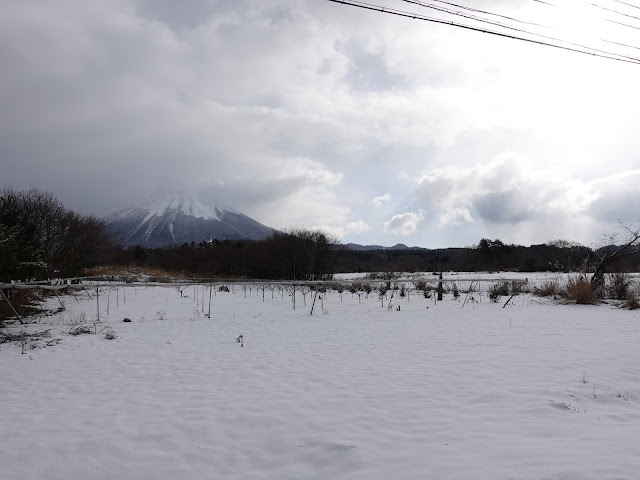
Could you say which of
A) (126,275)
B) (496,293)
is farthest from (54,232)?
(496,293)

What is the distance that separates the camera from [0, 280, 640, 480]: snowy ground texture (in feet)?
9.71

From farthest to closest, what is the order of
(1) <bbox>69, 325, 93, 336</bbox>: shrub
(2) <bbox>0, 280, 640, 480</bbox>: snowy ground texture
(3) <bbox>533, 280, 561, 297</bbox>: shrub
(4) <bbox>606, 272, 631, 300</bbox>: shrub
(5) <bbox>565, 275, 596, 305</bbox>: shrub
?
1. (3) <bbox>533, 280, 561, 297</bbox>: shrub
2. (4) <bbox>606, 272, 631, 300</bbox>: shrub
3. (5) <bbox>565, 275, 596, 305</bbox>: shrub
4. (1) <bbox>69, 325, 93, 336</bbox>: shrub
5. (2) <bbox>0, 280, 640, 480</bbox>: snowy ground texture

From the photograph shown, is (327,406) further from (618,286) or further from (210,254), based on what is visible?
(210,254)

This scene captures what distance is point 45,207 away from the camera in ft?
75.6

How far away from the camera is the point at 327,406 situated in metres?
4.20

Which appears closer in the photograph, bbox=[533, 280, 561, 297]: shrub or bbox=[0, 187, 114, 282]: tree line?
bbox=[533, 280, 561, 297]: shrub

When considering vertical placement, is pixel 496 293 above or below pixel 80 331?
above

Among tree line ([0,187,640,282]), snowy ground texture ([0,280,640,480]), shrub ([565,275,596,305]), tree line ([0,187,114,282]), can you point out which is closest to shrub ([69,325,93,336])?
snowy ground texture ([0,280,640,480])

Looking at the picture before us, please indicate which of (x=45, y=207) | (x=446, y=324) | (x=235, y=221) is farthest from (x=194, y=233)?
(x=446, y=324)

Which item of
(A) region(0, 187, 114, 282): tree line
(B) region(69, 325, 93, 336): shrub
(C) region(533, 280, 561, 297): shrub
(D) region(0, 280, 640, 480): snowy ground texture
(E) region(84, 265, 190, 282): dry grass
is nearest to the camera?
(D) region(0, 280, 640, 480): snowy ground texture

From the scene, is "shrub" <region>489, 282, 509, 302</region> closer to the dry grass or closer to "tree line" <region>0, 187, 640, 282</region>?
"tree line" <region>0, 187, 640, 282</region>

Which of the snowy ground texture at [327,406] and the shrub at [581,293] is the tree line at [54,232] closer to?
the snowy ground texture at [327,406]

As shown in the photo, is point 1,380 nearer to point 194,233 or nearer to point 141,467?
point 141,467

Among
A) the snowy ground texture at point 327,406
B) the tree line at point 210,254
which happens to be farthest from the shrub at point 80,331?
the tree line at point 210,254
